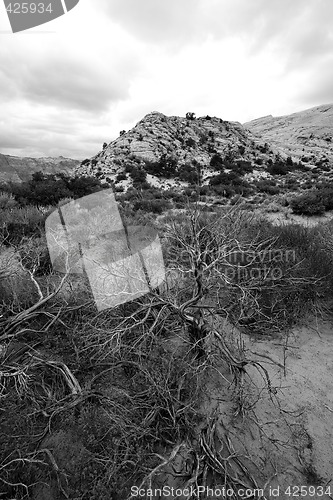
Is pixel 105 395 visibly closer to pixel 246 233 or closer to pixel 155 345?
pixel 155 345

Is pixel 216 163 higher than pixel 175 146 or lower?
lower

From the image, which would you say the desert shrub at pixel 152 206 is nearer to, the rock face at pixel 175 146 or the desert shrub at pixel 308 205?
the desert shrub at pixel 308 205

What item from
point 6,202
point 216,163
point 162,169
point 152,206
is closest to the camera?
point 6,202

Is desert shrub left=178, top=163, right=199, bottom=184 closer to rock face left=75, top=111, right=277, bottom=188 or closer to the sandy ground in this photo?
rock face left=75, top=111, right=277, bottom=188

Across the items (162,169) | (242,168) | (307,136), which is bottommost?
(242,168)

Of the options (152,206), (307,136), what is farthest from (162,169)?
(307,136)

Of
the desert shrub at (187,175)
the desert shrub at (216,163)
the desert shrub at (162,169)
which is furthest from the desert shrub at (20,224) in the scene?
the desert shrub at (216,163)

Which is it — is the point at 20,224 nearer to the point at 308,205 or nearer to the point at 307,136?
the point at 308,205

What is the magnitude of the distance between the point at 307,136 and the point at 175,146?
86.7 feet

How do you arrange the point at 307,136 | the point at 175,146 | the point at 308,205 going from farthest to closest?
the point at 307,136
the point at 175,146
the point at 308,205

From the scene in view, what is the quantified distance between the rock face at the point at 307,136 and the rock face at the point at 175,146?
4703 millimetres

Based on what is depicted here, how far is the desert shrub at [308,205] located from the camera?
9812mm

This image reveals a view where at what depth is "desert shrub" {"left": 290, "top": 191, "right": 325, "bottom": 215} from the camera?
9.81 metres

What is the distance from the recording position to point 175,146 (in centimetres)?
3009
